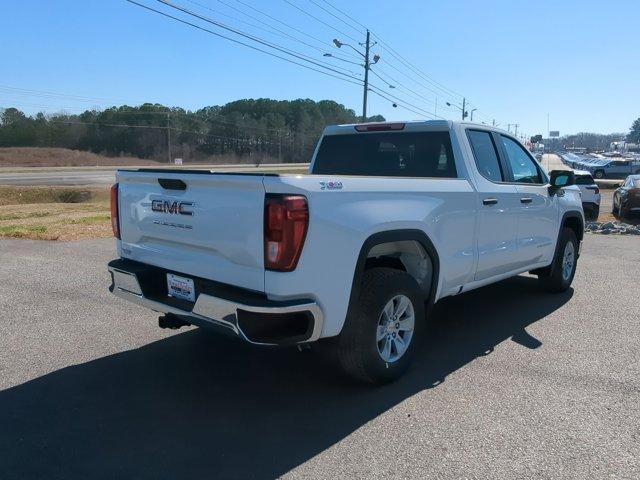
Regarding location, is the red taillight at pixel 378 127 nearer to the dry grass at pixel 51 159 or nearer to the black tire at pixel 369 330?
the black tire at pixel 369 330

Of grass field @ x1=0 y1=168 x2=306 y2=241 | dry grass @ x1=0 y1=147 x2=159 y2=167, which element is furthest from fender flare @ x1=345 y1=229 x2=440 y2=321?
dry grass @ x1=0 y1=147 x2=159 y2=167

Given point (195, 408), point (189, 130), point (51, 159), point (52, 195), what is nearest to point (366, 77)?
point (52, 195)

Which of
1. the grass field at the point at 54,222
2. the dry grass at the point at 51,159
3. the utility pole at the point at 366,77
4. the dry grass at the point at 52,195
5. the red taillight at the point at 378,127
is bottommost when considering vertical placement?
the dry grass at the point at 51,159

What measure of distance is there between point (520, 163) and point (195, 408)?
4.19 metres

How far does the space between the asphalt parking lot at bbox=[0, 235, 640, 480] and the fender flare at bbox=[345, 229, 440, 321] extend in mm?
672

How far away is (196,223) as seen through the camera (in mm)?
3625

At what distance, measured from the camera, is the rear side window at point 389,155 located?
5074 mm

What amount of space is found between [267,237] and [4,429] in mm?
2001

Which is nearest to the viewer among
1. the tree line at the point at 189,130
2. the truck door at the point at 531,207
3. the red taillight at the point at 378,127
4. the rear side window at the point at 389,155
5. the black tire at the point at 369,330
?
the black tire at the point at 369,330

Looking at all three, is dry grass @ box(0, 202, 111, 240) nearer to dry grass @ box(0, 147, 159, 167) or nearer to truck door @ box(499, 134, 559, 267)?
truck door @ box(499, 134, 559, 267)

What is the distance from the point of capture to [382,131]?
5.36 meters

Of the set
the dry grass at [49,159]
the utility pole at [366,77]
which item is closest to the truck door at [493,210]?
the utility pole at [366,77]

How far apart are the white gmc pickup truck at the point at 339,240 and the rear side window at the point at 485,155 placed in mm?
17

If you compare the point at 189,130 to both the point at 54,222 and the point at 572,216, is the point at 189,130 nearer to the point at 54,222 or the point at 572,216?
the point at 54,222
